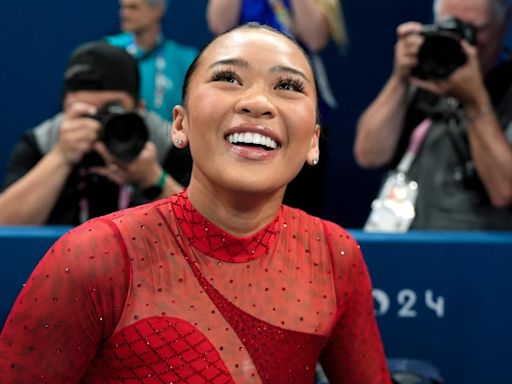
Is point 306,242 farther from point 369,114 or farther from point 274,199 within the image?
point 369,114

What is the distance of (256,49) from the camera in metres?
1.22

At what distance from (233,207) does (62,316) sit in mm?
286

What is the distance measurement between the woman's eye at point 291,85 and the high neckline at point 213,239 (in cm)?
22

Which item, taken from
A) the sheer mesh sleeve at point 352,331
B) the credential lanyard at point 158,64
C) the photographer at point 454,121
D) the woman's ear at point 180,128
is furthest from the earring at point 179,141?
the credential lanyard at point 158,64

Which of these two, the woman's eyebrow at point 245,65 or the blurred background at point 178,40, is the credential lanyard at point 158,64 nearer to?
the blurred background at point 178,40

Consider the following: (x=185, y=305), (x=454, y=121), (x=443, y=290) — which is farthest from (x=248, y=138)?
(x=454, y=121)

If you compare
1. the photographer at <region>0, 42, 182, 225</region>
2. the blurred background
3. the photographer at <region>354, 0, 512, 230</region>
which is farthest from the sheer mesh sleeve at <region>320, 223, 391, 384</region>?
the blurred background

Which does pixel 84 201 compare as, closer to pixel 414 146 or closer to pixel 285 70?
pixel 414 146

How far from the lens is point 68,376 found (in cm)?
116

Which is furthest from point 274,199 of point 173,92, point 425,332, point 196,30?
point 196,30

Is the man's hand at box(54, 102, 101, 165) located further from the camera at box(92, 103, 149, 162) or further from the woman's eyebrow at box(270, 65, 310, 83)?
the woman's eyebrow at box(270, 65, 310, 83)

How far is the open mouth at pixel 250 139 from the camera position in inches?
46.1

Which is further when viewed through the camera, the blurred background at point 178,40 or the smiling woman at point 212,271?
the blurred background at point 178,40

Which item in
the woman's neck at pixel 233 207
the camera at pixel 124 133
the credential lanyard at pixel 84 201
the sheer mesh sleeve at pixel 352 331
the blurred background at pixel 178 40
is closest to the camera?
the woman's neck at pixel 233 207
